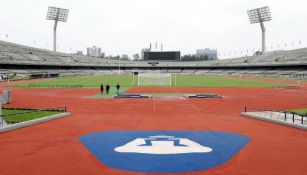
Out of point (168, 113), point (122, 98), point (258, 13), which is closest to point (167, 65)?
point (258, 13)

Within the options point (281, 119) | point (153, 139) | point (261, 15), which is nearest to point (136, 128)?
point (153, 139)

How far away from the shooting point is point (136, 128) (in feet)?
63.0

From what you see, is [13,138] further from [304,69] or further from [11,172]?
[304,69]

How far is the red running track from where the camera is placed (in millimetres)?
11297

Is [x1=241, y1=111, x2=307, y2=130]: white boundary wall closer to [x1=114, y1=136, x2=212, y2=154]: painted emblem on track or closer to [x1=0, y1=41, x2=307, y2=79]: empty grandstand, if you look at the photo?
A: [x1=114, y1=136, x2=212, y2=154]: painted emblem on track

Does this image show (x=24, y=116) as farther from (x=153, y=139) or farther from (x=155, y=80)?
(x=155, y=80)

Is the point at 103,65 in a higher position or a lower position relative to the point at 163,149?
higher

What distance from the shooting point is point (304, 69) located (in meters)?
94.4

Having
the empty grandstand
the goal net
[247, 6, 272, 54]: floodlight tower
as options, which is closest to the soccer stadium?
the goal net

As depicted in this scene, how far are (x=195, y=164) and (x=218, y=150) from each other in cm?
253

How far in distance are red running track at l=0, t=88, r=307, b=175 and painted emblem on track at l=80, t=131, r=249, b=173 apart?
502 millimetres

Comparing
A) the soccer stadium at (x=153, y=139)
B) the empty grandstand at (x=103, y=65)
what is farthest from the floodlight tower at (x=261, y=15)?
the soccer stadium at (x=153, y=139)

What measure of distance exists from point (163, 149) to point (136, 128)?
561 centimetres

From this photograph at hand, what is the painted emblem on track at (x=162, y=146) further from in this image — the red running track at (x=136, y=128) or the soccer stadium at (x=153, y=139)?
the red running track at (x=136, y=128)
